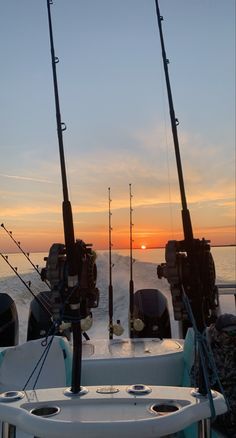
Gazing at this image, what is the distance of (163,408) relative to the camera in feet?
5.51

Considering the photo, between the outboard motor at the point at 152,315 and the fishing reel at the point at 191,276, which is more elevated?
the fishing reel at the point at 191,276

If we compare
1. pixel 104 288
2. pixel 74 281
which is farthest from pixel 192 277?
pixel 104 288

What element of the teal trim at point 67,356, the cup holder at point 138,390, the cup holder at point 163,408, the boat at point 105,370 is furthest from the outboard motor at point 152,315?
the cup holder at point 163,408

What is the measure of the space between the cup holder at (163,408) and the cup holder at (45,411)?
0.35 metres

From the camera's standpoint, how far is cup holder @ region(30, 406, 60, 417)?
1.64m

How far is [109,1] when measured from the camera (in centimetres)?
356

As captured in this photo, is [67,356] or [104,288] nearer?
[67,356]

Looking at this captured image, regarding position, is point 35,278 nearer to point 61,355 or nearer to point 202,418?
point 61,355

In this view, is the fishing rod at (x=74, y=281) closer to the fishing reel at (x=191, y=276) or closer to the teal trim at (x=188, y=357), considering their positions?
the fishing reel at (x=191, y=276)

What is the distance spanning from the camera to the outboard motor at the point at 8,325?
530 centimetres

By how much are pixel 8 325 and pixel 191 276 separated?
3776 mm

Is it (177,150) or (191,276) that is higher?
(177,150)

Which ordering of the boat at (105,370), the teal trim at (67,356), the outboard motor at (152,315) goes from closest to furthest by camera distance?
the boat at (105,370)
the teal trim at (67,356)
the outboard motor at (152,315)

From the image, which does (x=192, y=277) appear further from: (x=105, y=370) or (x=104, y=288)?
(x=104, y=288)
